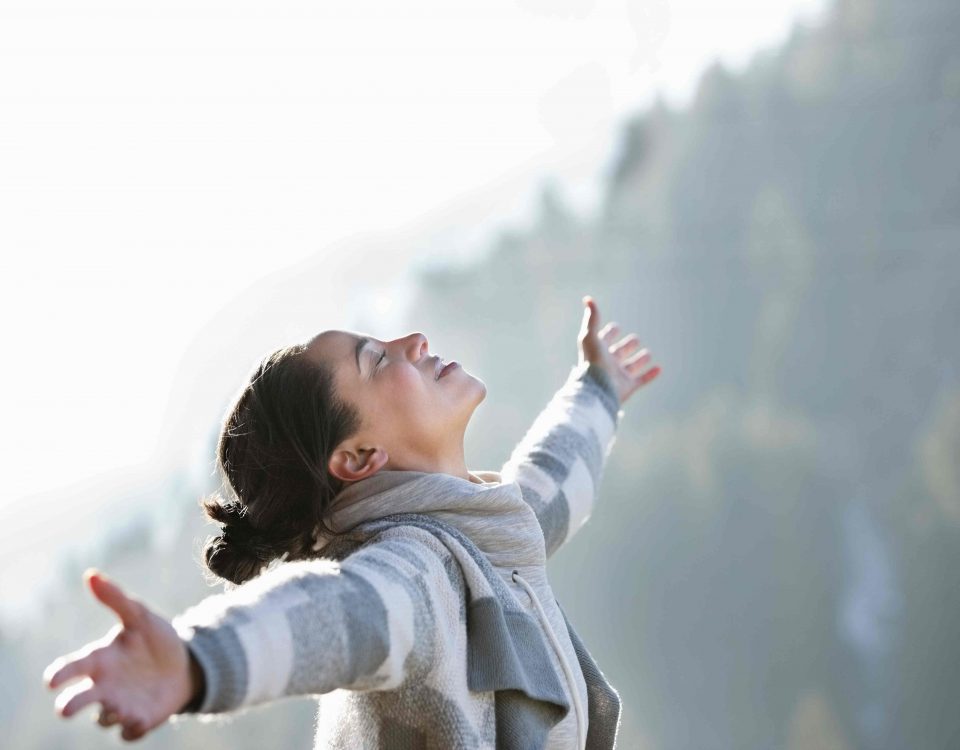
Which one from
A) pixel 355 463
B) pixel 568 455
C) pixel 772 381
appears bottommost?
pixel 772 381

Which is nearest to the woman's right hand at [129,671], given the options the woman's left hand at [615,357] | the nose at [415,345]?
the nose at [415,345]

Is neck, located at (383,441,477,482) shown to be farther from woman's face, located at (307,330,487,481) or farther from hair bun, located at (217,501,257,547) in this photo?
hair bun, located at (217,501,257,547)

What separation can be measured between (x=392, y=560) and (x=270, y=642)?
0.43ft

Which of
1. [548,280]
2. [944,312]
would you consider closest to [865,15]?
[944,312]

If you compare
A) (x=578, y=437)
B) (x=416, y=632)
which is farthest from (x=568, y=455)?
(x=416, y=632)

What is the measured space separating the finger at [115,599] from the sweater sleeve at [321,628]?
3 cm

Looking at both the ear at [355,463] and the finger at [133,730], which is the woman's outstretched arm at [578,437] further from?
the finger at [133,730]

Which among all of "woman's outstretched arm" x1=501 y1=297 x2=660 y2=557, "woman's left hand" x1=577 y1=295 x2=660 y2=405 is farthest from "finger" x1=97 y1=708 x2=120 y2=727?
"woman's left hand" x1=577 y1=295 x2=660 y2=405

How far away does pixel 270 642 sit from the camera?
0.51 metres

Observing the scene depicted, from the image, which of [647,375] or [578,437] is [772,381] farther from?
[578,437]

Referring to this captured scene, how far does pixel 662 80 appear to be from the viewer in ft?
6.63

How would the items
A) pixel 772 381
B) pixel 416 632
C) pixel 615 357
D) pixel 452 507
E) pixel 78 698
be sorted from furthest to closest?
1. pixel 772 381
2. pixel 615 357
3. pixel 452 507
4. pixel 416 632
5. pixel 78 698

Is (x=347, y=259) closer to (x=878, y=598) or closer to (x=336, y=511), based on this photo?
(x=878, y=598)

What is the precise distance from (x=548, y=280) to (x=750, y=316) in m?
0.38
